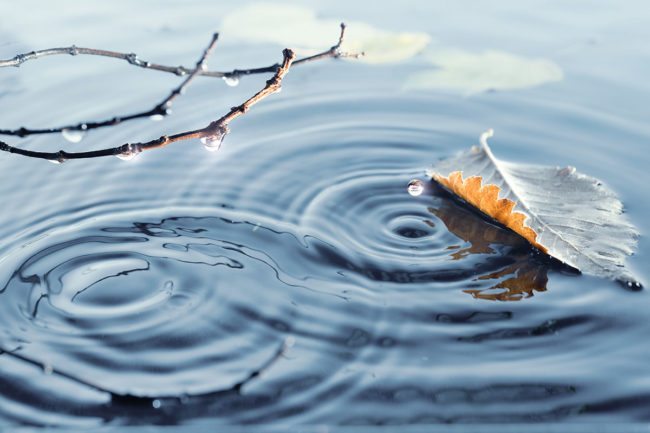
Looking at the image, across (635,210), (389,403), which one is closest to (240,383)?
(389,403)

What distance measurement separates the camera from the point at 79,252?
7.11ft

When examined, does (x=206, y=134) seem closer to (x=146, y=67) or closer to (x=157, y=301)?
(x=146, y=67)

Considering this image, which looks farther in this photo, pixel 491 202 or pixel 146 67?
pixel 491 202

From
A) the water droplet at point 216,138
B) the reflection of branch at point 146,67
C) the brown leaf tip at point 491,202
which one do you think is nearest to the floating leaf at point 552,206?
the brown leaf tip at point 491,202

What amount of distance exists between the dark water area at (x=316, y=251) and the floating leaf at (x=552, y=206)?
2.0 inches

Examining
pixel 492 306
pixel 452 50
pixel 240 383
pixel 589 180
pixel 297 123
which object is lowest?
pixel 240 383

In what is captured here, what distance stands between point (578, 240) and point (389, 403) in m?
0.87

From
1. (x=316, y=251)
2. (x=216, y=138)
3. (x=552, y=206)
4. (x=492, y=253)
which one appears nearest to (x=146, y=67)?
(x=216, y=138)

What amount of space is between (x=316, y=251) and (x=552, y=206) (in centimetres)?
77

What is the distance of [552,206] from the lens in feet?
7.69

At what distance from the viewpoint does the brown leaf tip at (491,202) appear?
221 cm

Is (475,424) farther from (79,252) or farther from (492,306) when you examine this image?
(79,252)

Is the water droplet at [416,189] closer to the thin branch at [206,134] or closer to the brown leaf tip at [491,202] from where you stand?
the brown leaf tip at [491,202]

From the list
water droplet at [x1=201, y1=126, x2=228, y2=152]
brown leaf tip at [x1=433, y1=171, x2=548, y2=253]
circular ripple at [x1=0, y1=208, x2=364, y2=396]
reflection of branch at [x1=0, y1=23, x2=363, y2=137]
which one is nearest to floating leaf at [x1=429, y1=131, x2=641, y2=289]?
brown leaf tip at [x1=433, y1=171, x2=548, y2=253]
